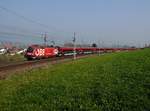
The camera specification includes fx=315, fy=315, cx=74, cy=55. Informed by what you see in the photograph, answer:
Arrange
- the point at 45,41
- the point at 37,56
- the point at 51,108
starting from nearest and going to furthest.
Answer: the point at 51,108 < the point at 37,56 < the point at 45,41

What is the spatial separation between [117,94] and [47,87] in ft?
16.8

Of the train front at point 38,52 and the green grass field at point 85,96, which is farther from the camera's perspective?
the train front at point 38,52

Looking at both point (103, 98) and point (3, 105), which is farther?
point (3, 105)

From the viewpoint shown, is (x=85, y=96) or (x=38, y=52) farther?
(x=38, y=52)

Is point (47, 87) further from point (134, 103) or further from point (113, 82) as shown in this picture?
point (134, 103)

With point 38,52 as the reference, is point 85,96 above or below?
below

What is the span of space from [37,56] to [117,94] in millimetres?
44285

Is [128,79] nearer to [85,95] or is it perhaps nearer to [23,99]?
[85,95]

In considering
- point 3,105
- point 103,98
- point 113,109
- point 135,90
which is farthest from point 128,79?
point 3,105

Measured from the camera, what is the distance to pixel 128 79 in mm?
16547

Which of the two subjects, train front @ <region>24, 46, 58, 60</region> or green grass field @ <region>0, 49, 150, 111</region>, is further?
train front @ <region>24, 46, 58, 60</region>

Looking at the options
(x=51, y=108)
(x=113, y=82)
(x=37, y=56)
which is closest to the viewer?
(x=51, y=108)

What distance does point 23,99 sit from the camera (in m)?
14.5

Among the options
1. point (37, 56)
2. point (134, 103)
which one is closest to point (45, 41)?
point (37, 56)
